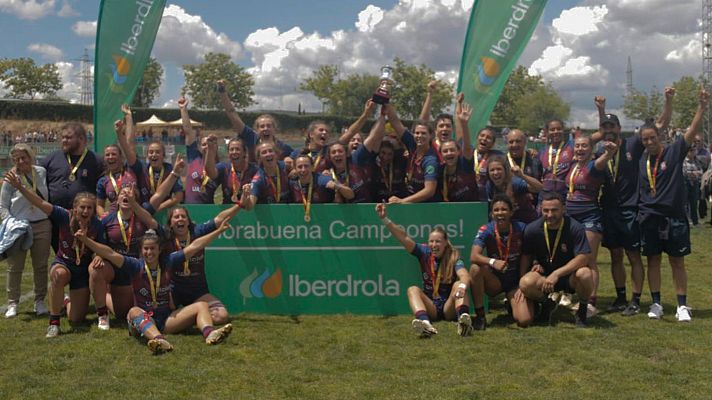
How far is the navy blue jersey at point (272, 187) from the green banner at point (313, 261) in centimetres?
14

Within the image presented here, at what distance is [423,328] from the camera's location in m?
5.68

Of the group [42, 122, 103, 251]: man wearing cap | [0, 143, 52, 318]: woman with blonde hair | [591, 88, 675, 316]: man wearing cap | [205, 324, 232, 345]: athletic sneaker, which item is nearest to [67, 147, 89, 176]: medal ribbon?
[42, 122, 103, 251]: man wearing cap

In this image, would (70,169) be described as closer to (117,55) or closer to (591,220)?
(117,55)

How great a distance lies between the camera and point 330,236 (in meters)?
6.63

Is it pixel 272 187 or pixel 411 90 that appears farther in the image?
pixel 411 90

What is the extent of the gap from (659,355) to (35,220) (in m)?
5.71

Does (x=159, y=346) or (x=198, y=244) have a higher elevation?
(x=198, y=244)

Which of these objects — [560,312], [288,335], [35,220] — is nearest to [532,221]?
[560,312]

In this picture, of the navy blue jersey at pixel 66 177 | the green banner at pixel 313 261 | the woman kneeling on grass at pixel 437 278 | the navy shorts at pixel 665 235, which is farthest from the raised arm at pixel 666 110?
the navy blue jersey at pixel 66 177

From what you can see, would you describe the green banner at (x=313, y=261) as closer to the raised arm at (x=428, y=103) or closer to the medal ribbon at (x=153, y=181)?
the medal ribbon at (x=153, y=181)

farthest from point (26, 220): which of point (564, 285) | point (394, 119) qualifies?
point (564, 285)

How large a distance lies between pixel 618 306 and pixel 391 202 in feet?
8.46

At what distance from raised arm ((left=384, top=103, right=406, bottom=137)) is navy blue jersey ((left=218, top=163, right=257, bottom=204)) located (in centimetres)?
151

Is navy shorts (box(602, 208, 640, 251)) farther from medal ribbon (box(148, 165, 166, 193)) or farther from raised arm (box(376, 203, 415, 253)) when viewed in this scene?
medal ribbon (box(148, 165, 166, 193))
